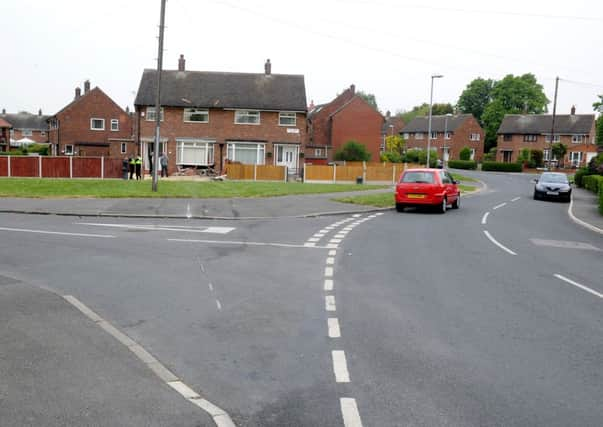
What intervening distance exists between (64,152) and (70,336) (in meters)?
63.2

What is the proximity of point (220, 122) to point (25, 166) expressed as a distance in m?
17.5

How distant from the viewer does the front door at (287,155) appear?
4919cm

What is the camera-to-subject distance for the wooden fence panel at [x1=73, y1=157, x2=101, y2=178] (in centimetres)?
3444

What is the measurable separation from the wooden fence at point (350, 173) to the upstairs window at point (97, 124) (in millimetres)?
32467

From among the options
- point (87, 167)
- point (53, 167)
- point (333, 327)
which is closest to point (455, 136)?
point (87, 167)

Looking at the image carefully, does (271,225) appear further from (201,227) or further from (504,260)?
(504,260)

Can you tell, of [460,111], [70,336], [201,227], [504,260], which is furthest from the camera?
[460,111]

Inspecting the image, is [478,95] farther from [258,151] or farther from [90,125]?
[258,151]

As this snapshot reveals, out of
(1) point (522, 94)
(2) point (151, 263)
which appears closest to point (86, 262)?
(2) point (151, 263)

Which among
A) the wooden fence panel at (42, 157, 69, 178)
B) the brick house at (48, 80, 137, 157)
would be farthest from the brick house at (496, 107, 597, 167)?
the wooden fence panel at (42, 157, 69, 178)

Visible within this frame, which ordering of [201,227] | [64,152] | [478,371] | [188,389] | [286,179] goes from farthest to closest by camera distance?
1. [64,152]
2. [286,179]
3. [201,227]
4. [478,371]
5. [188,389]

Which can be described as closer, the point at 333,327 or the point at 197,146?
the point at 333,327

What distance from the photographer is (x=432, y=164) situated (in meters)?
64.9

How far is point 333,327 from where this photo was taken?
7.04 m
